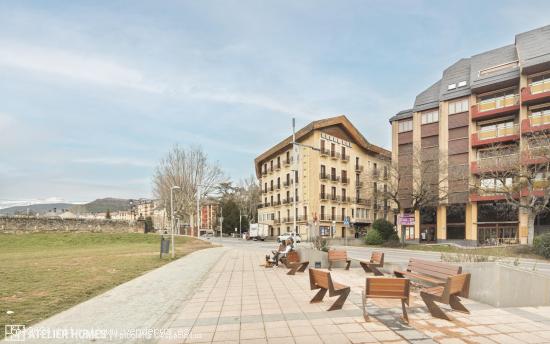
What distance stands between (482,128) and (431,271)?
1391 inches

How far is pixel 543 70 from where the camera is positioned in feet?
113

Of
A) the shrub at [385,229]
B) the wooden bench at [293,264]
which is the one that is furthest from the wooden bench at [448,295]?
the shrub at [385,229]

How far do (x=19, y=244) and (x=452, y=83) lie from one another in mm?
45549

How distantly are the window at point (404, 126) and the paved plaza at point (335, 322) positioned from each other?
133 ft

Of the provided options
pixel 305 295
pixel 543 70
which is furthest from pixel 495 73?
pixel 305 295

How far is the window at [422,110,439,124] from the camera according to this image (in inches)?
1716

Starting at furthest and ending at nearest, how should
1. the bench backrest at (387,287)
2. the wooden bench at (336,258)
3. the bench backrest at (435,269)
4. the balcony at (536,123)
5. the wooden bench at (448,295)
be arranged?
the balcony at (536,123) < the wooden bench at (336,258) < the bench backrest at (435,269) < the wooden bench at (448,295) < the bench backrest at (387,287)

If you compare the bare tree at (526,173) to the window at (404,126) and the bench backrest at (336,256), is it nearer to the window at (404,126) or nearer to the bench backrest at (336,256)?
the window at (404,126)

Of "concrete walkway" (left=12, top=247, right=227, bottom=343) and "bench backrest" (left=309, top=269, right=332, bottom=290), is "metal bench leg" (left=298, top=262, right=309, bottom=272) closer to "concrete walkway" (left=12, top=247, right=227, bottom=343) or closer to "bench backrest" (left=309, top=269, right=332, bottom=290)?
"concrete walkway" (left=12, top=247, right=227, bottom=343)

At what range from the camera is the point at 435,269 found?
9.00 m

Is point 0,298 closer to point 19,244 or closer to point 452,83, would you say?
point 19,244

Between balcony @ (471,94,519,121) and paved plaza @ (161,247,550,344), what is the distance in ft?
112

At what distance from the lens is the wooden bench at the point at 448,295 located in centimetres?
687

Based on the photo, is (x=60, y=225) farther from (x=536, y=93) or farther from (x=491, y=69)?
(x=536, y=93)
